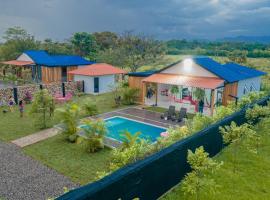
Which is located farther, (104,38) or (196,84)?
(104,38)

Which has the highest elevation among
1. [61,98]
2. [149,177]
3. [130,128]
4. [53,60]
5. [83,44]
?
[83,44]

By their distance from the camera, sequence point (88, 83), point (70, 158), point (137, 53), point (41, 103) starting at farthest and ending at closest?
point (137, 53)
point (88, 83)
point (41, 103)
point (70, 158)

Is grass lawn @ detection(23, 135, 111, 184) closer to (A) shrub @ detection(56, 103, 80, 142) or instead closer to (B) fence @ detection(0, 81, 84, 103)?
(A) shrub @ detection(56, 103, 80, 142)

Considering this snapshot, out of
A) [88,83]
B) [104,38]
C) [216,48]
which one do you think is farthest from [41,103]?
[216,48]

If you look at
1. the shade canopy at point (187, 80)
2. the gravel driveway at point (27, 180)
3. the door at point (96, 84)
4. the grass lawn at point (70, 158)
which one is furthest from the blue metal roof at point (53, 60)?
the gravel driveway at point (27, 180)

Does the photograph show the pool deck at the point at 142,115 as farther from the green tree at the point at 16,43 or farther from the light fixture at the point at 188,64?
the green tree at the point at 16,43

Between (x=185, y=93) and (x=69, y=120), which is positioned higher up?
(x=69, y=120)

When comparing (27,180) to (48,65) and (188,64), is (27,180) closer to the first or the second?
(188,64)
